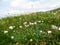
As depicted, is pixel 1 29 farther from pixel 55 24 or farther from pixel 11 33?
pixel 55 24

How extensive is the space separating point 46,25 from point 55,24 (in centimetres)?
62

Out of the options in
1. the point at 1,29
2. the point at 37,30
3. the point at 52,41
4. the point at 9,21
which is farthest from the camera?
the point at 9,21

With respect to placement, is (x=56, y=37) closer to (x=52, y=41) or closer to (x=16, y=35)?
(x=52, y=41)

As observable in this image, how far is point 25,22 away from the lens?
44.9 feet

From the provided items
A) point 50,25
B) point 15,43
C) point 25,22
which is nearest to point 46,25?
point 50,25

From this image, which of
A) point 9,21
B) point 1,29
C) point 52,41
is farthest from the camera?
point 9,21

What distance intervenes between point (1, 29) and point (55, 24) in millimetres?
2937

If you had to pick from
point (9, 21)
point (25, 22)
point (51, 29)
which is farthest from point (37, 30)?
point (9, 21)

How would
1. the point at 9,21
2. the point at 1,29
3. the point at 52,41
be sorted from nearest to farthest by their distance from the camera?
1. the point at 52,41
2. the point at 1,29
3. the point at 9,21

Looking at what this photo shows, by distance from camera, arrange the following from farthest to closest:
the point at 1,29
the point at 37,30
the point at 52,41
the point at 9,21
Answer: the point at 9,21 → the point at 1,29 → the point at 37,30 → the point at 52,41

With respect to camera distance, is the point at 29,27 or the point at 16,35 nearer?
the point at 16,35

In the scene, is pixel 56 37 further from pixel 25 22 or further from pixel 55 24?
pixel 25 22

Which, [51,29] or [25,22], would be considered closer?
[51,29]

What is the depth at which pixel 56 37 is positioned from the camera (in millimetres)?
11664
